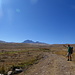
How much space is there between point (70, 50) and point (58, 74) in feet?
36.8

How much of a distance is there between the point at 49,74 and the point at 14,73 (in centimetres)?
458

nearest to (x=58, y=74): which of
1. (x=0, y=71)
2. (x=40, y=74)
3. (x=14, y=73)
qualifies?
(x=40, y=74)

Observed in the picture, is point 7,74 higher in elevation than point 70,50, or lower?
lower

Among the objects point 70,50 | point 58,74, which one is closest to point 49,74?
point 58,74

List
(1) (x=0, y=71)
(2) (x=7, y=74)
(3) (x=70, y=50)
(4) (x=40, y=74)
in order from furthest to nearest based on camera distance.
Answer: (3) (x=70, y=50), (1) (x=0, y=71), (2) (x=7, y=74), (4) (x=40, y=74)

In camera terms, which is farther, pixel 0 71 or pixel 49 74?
pixel 0 71

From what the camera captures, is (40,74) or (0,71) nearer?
(40,74)

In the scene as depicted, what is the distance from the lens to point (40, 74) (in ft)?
44.1

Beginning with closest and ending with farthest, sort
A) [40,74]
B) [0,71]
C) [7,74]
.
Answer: [40,74] → [7,74] → [0,71]

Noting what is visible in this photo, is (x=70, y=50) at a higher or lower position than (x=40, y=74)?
higher

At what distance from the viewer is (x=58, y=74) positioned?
12.8 m

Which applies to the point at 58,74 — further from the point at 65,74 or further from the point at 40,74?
the point at 40,74

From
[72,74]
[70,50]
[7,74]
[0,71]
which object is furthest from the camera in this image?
[70,50]

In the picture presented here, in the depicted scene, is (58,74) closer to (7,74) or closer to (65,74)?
(65,74)
